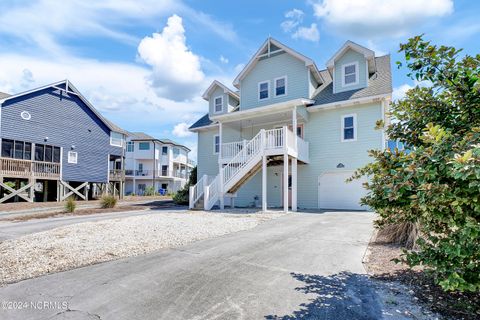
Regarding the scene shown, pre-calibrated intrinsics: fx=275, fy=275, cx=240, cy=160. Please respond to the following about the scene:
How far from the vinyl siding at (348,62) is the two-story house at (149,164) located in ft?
109

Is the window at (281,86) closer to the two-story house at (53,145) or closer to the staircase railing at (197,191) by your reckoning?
the staircase railing at (197,191)

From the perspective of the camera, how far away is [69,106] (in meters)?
24.1

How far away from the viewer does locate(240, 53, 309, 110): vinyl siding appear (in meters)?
16.7

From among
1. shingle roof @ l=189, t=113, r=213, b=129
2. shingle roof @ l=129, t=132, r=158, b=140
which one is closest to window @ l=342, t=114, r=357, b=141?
shingle roof @ l=189, t=113, r=213, b=129

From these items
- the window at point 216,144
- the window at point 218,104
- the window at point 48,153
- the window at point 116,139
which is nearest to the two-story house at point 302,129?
the window at point 216,144

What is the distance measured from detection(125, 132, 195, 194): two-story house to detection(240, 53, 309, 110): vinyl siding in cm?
2831

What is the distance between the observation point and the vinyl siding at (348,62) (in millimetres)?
15180

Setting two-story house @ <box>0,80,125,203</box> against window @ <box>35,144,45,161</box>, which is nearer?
two-story house @ <box>0,80,125,203</box>

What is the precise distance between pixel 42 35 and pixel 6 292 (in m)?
11.4

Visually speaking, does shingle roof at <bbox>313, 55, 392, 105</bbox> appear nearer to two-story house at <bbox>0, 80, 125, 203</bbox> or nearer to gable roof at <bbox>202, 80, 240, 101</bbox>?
gable roof at <bbox>202, 80, 240, 101</bbox>

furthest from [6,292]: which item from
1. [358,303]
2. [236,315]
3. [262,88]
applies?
[262,88]

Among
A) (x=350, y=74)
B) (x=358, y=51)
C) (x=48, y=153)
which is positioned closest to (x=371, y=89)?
(x=350, y=74)

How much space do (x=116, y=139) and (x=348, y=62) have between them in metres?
23.3

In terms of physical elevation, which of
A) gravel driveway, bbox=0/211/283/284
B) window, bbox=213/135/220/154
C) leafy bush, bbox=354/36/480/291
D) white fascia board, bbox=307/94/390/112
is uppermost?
white fascia board, bbox=307/94/390/112
